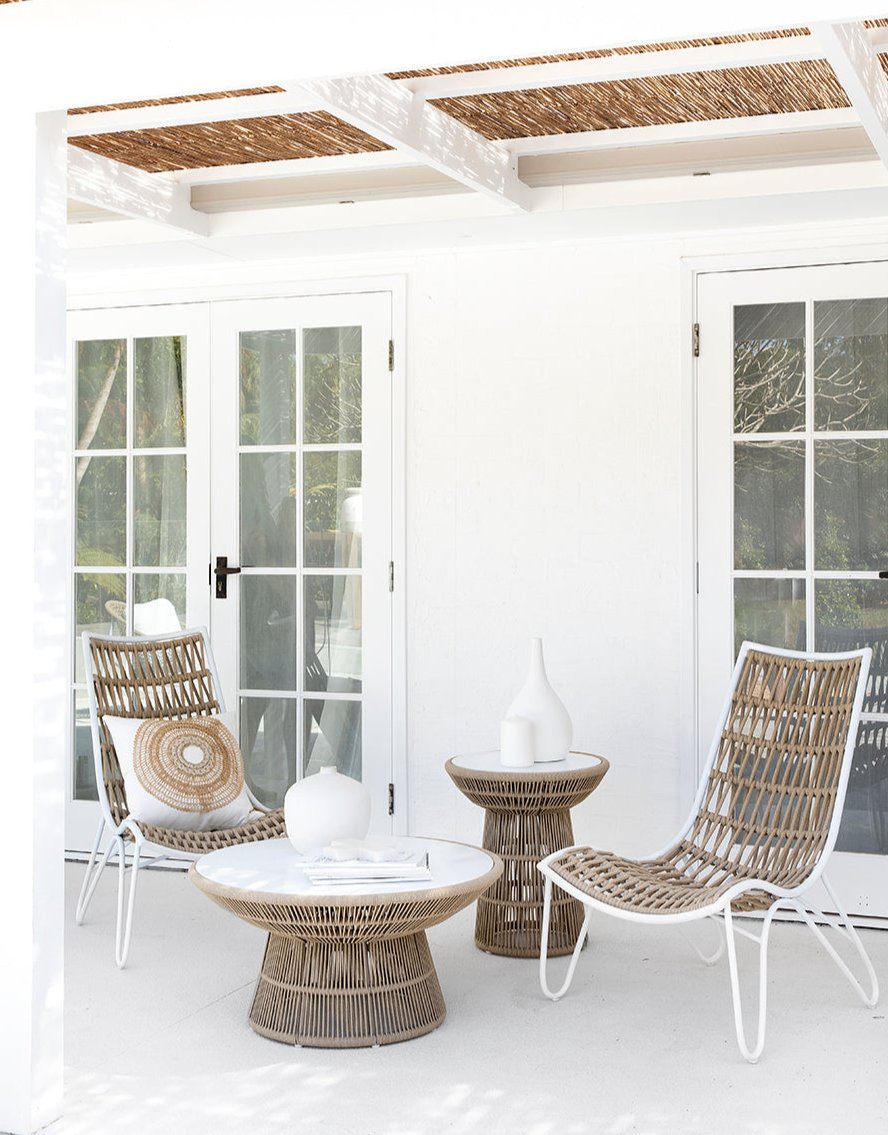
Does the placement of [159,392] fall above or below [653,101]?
below

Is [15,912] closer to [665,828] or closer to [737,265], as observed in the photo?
[665,828]

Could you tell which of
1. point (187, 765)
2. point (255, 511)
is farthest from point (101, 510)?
point (187, 765)

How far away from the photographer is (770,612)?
473 cm

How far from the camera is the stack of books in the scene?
3332mm

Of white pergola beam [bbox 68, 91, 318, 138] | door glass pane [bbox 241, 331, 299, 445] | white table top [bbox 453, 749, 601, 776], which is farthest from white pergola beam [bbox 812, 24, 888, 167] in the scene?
door glass pane [bbox 241, 331, 299, 445]

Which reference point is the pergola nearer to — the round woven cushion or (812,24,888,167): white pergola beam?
(812,24,888,167): white pergola beam

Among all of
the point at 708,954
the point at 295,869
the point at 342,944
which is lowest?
the point at 708,954

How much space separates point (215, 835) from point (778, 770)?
1.71 meters

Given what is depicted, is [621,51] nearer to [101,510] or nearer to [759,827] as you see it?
[759,827]

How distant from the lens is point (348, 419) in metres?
5.25

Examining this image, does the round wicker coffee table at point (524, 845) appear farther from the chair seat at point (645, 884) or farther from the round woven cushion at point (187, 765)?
the round woven cushion at point (187, 765)

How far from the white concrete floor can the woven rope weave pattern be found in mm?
338

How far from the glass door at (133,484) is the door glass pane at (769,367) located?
6.76 ft

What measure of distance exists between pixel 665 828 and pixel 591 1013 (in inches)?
49.6
